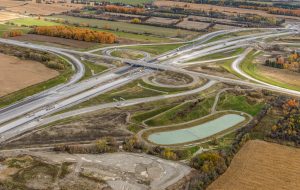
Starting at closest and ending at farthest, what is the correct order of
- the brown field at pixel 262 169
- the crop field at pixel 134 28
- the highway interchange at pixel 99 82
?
the brown field at pixel 262 169, the highway interchange at pixel 99 82, the crop field at pixel 134 28

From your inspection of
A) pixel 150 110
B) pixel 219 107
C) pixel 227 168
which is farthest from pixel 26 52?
pixel 227 168

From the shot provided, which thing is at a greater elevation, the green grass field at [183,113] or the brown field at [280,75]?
the brown field at [280,75]

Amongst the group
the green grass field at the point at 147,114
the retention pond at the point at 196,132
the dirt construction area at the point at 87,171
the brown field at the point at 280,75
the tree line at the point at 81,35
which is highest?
the tree line at the point at 81,35

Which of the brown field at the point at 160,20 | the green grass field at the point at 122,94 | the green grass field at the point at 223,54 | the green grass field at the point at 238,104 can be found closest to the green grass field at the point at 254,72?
the green grass field at the point at 223,54

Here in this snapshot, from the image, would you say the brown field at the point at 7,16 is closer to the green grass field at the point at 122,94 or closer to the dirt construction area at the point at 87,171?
the green grass field at the point at 122,94

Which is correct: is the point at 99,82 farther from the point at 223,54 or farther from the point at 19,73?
the point at 223,54

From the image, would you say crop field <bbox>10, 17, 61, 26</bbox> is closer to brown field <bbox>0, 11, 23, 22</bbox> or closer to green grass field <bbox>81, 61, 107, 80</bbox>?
brown field <bbox>0, 11, 23, 22</bbox>

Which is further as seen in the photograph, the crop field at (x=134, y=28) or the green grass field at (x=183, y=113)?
the crop field at (x=134, y=28)

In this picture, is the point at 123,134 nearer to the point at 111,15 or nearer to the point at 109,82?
the point at 109,82
